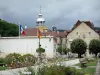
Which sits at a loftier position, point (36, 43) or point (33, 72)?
point (36, 43)

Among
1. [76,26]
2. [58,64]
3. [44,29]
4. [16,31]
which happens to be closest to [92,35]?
[76,26]

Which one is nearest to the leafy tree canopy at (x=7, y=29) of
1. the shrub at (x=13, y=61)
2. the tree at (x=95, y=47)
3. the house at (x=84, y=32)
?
the house at (x=84, y=32)

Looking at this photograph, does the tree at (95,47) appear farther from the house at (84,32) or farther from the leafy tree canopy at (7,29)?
the leafy tree canopy at (7,29)

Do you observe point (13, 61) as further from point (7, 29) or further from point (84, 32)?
point (7, 29)

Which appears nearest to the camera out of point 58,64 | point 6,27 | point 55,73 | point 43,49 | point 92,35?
point 55,73

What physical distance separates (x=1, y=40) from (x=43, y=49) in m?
8.51

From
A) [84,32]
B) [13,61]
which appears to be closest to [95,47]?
[84,32]

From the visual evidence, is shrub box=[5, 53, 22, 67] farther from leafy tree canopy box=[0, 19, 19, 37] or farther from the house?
leafy tree canopy box=[0, 19, 19, 37]

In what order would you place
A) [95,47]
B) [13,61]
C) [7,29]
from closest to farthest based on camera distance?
[13,61] < [95,47] < [7,29]

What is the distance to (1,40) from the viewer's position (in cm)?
6069

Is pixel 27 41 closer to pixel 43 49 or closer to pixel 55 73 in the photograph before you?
pixel 43 49

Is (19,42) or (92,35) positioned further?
(92,35)

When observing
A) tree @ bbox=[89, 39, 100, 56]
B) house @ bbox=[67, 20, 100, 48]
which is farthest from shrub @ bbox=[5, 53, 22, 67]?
house @ bbox=[67, 20, 100, 48]

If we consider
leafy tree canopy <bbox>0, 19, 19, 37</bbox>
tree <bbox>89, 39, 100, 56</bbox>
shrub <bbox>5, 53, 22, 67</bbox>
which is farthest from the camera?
leafy tree canopy <bbox>0, 19, 19, 37</bbox>
